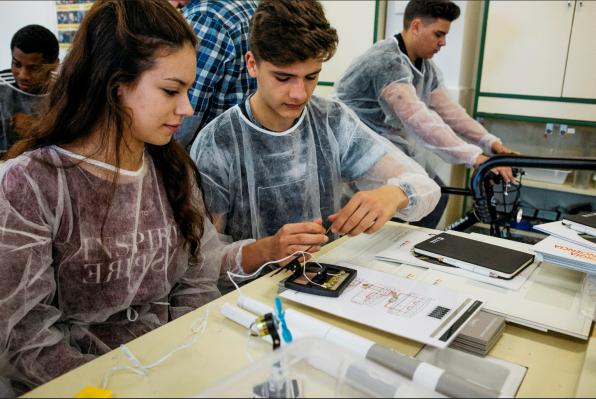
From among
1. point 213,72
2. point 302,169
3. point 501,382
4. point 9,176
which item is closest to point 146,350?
point 9,176

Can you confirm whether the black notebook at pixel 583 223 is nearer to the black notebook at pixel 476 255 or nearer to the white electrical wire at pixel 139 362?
the black notebook at pixel 476 255

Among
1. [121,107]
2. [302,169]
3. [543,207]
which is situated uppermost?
[121,107]

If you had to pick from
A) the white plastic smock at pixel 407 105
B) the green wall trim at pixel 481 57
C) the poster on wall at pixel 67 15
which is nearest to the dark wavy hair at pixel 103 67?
the white plastic smock at pixel 407 105

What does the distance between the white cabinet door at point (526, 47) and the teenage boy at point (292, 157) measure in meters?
1.82

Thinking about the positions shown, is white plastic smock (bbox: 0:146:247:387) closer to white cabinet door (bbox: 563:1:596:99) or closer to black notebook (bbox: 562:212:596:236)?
black notebook (bbox: 562:212:596:236)

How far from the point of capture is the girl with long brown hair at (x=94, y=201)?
88 cm

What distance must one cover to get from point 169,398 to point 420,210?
3.12 feet

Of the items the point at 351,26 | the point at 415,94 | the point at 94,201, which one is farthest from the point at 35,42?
the point at 94,201

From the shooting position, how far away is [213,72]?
1.77 metres

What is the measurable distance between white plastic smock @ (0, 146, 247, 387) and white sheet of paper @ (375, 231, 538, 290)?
45 cm

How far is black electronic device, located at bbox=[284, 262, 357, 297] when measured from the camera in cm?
95

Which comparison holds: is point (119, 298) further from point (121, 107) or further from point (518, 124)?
point (518, 124)

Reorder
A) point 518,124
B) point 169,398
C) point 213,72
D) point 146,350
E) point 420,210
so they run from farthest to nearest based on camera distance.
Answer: point 518,124 → point 213,72 → point 420,210 → point 146,350 → point 169,398

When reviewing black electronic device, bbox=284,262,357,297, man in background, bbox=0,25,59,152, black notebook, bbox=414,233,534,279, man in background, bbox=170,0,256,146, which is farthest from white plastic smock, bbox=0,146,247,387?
man in background, bbox=0,25,59,152
